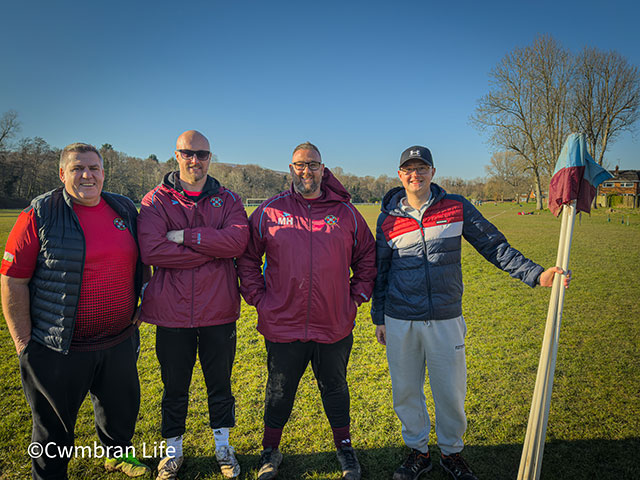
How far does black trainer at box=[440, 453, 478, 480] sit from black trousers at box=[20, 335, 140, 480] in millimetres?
2621

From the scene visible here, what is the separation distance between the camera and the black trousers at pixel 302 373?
9.70 ft

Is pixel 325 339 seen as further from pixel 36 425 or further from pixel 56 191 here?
pixel 56 191

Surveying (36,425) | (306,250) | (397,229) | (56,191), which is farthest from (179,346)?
(397,229)

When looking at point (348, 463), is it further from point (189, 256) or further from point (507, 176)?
point (507, 176)

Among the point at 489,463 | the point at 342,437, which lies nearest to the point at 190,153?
the point at 342,437

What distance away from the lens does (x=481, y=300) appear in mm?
8352

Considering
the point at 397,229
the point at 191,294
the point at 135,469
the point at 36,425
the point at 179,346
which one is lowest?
the point at 135,469

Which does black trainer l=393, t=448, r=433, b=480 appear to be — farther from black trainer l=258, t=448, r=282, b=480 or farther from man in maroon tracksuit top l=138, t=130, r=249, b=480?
man in maroon tracksuit top l=138, t=130, r=249, b=480

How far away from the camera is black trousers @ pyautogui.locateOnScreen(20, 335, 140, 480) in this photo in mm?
2465

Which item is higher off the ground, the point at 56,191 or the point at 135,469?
the point at 56,191

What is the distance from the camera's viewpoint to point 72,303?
2.47 meters

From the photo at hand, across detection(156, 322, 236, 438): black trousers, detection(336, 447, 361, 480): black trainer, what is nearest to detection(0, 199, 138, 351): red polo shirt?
detection(156, 322, 236, 438): black trousers

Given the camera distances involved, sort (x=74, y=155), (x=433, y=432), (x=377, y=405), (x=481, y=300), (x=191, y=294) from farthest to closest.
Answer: (x=481, y=300), (x=377, y=405), (x=433, y=432), (x=191, y=294), (x=74, y=155)

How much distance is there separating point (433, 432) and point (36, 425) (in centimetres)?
340
